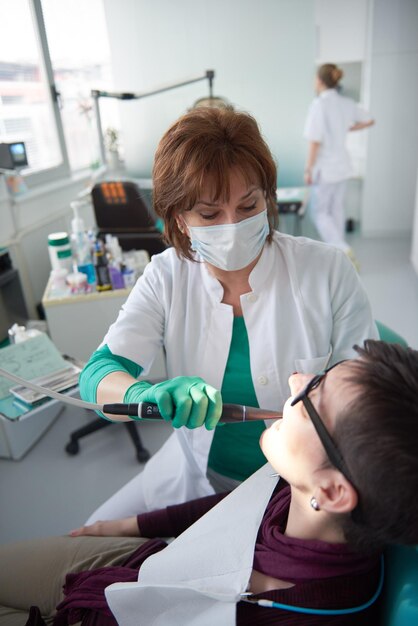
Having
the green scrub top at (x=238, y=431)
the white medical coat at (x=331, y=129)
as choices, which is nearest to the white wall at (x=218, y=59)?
the white medical coat at (x=331, y=129)

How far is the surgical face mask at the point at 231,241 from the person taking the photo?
958 mm

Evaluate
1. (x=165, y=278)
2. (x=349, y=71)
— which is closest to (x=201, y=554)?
(x=165, y=278)

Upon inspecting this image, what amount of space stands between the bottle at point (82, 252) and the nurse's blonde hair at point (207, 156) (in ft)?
3.23

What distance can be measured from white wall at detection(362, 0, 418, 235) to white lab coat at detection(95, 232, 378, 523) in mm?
3466

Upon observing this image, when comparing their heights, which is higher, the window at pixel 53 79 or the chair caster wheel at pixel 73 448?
the window at pixel 53 79

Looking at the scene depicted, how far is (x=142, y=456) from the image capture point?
187cm

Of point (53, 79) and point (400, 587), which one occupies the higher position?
point (53, 79)

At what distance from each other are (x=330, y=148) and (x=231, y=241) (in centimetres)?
293

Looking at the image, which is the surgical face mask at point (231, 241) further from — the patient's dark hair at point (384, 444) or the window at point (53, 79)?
the window at point (53, 79)

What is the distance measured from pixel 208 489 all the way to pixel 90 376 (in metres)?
0.41

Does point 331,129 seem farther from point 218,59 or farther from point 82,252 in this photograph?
point 82,252

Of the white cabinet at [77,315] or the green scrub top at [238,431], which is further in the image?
the white cabinet at [77,315]

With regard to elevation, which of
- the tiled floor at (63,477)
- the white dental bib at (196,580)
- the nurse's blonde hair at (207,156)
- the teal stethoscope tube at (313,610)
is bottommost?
the tiled floor at (63,477)

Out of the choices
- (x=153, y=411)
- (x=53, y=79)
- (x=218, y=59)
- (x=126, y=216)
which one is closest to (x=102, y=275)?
(x=126, y=216)
